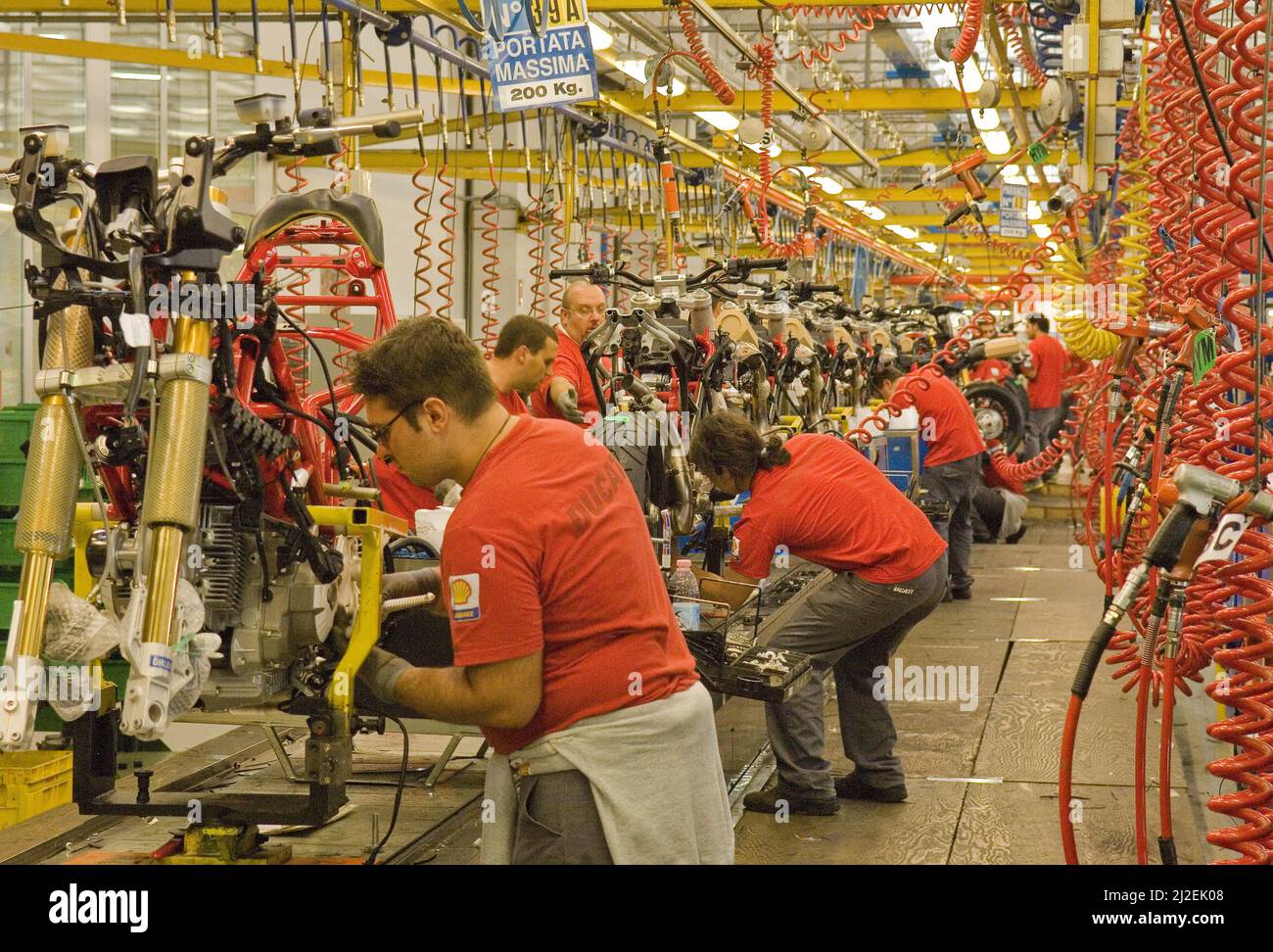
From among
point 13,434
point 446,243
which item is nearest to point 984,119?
point 446,243

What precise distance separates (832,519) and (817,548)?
5.5 inches

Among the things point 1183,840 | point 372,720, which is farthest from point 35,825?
point 1183,840

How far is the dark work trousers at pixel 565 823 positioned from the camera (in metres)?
2.54

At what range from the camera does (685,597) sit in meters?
4.77

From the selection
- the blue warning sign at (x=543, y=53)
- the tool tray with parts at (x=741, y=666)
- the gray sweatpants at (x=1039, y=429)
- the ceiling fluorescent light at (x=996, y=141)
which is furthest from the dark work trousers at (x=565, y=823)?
the gray sweatpants at (x=1039, y=429)

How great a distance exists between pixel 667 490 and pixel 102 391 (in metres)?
2.14

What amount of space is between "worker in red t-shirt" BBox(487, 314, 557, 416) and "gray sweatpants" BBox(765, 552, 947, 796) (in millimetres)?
1299

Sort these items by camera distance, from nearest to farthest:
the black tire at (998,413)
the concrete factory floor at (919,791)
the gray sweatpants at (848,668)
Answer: the concrete factory floor at (919,791) → the gray sweatpants at (848,668) → the black tire at (998,413)

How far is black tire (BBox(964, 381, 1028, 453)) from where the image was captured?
44.9 ft

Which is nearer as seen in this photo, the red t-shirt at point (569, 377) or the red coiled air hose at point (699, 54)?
the red t-shirt at point (569, 377)

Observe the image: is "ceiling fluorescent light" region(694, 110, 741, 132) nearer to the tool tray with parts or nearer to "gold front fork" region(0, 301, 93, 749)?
the tool tray with parts

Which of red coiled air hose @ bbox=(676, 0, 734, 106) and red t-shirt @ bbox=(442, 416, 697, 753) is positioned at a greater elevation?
red coiled air hose @ bbox=(676, 0, 734, 106)

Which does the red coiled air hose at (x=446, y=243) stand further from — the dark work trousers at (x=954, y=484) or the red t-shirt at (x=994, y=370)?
the red t-shirt at (x=994, y=370)

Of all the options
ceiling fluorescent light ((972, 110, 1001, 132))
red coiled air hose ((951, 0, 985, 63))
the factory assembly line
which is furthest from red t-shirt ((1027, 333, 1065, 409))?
red coiled air hose ((951, 0, 985, 63))
